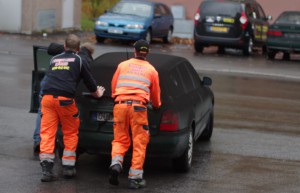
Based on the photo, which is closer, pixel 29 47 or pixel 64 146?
pixel 64 146

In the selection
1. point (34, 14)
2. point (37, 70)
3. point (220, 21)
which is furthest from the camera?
point (34, 14)

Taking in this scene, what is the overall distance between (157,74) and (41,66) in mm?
2422

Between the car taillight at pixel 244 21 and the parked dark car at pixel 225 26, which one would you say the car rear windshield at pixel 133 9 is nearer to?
the parked dark car at pixel 225 26

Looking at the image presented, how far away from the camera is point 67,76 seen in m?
9.07

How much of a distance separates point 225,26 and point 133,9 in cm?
404

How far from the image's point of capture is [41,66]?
10.9 meters

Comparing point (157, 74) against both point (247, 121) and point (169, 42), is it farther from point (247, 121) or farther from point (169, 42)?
point (169, 42)

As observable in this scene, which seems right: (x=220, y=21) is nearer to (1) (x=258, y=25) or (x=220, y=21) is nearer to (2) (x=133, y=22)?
(1) (x=258, y=25)

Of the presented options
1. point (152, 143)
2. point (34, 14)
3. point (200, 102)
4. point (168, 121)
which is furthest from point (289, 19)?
point (152, 143)

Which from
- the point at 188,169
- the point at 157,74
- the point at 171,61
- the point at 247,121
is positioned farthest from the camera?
the point at 247,121

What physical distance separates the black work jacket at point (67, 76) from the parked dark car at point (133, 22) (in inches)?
754

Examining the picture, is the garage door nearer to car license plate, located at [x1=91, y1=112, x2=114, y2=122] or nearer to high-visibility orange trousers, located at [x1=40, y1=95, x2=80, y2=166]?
car license plate, located at [x1=91, y1=112, x2=114, y2=122]

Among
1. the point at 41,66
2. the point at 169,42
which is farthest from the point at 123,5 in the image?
the point at 41,66

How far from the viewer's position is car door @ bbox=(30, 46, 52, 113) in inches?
424
